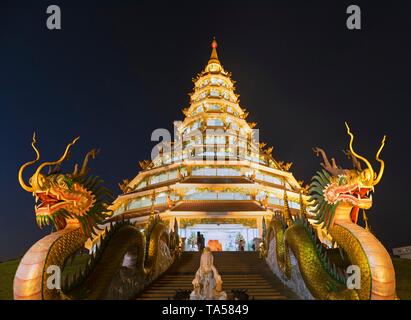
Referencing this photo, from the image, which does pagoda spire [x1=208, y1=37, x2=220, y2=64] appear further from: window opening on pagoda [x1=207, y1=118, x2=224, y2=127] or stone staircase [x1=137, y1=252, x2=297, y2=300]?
stone staircase [x1=137, y1=252, x2=297, y2=300]

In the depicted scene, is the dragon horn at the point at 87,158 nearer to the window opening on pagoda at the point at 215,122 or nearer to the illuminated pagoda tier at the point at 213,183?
the illuminated pagoda tier at the point at 213,183

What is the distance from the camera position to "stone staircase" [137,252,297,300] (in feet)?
30.7

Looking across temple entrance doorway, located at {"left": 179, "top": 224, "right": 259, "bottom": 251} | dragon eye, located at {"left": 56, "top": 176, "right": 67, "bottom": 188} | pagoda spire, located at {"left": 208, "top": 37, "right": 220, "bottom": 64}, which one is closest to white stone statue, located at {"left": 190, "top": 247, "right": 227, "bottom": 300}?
dragon eye, located at {"left": 56, "top": 176, "right": 67, "bottom": 188}

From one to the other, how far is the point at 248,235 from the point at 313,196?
14292 millimetres

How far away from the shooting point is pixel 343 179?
705 centimetres

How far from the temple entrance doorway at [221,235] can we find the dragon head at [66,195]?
14.2 m

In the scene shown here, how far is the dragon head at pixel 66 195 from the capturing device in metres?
6.04

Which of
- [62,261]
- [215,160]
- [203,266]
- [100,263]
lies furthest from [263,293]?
[215,160]

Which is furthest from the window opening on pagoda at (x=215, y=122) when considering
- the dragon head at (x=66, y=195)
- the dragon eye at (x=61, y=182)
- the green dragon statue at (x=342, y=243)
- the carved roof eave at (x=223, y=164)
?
the dragon eye at (x=61, y=182)

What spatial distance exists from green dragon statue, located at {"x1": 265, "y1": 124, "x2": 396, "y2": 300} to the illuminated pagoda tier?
804 centimetres

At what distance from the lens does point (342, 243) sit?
691 centimetres

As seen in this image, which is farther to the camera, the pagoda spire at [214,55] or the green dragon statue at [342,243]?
the pagoda spire at [214,55]
